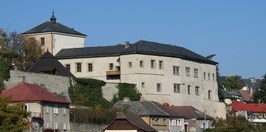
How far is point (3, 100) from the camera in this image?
66.6 meters

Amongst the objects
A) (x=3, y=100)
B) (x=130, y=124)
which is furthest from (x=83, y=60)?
(x=3, y=100)

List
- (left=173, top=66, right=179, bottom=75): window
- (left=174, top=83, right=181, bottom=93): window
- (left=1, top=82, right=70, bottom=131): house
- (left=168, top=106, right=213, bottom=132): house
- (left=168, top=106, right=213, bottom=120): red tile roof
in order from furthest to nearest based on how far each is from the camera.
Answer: (left=173, top=66, right=179, bottom=75): window < (left=174, top=83, right=181, bottom=93): window < (left=168, top=106, right=213, bottom=132): house < (left=168, top=106, right=213, bottom=120): red tile roof < (left=1, top=82, right=70, bottom=131): house

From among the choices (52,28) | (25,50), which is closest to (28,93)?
(25,50)

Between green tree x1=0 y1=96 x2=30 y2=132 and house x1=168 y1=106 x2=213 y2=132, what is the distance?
31338 mm

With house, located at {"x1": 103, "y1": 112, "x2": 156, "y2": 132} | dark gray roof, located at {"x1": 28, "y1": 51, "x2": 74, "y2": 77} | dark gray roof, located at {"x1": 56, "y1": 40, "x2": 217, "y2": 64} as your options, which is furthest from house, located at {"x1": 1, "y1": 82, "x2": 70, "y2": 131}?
dark gray roof, located at {"x1": 56, "y1": 40, "x2": 217, "y2": 64}

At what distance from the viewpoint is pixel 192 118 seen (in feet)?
315

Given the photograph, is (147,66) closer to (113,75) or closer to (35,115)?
(113,75)

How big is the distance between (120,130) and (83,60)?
818 inches

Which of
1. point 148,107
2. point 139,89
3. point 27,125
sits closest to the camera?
point 27,125

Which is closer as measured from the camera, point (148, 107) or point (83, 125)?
point (83, 125)

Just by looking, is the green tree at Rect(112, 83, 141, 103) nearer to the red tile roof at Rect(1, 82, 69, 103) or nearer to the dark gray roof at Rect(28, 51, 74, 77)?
the dark gray roof at Rect(28, 51, 74, 77)

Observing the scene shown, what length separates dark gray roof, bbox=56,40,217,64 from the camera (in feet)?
327

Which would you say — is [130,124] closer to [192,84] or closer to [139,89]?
[139,89]

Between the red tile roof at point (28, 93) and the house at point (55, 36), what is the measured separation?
2772cm
